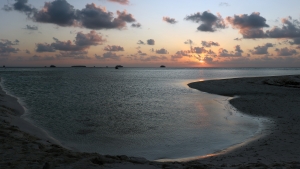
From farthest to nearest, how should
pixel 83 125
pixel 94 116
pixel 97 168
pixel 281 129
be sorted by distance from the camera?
pixel 94 116, pixel 83 125, pixel 281 129, pixel 97 168

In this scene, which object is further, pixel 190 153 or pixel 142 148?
pixel 142 148

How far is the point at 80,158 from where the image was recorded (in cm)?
873

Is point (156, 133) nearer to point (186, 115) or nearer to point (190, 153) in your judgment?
point (190, 153)

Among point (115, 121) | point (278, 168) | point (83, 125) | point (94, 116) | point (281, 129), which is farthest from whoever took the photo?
point (94, 116)

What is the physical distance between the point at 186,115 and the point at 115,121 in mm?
6421

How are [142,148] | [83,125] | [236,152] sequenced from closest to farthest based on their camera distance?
1. [236,152]
2. [142,148]
3. [83,125]

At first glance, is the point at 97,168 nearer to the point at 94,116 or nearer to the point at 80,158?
the point at 80,158

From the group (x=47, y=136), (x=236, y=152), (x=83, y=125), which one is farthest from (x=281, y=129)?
(x=47, y=136)

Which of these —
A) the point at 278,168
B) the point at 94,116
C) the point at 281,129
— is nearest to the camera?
the point at 278,168

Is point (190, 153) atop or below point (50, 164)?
below

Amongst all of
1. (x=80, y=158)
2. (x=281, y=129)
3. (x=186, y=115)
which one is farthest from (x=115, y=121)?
(x=281, y=129)

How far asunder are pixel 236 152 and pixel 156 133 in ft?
17.6

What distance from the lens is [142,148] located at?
39.8 ft

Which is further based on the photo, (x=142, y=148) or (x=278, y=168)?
(x=142, y=148)
